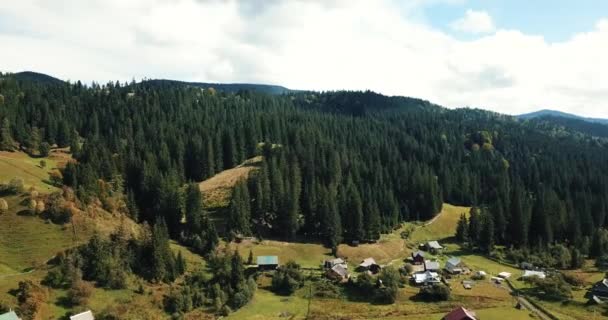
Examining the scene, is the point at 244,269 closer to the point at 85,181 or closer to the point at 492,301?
the point at 85,181

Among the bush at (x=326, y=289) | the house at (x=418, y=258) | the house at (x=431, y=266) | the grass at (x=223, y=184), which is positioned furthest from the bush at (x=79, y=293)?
the house at (x=418, y=258)

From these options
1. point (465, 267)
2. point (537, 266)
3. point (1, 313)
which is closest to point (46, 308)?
point (1, 313)

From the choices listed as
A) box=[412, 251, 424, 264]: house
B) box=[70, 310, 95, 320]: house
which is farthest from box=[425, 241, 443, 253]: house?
box=[70, 310, 95, 320]: house

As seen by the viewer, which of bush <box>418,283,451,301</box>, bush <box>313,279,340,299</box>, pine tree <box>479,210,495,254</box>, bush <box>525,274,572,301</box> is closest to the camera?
bush <box>418,283,451,301</box>

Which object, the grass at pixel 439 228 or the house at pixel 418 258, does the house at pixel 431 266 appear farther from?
the grass at pixel 439 228

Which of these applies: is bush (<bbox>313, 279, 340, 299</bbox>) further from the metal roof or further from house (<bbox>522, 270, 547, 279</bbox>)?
house (<bbox>522, 270, 547, 279</bbox>)

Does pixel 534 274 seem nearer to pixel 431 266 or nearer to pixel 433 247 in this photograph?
pixel 431 266
